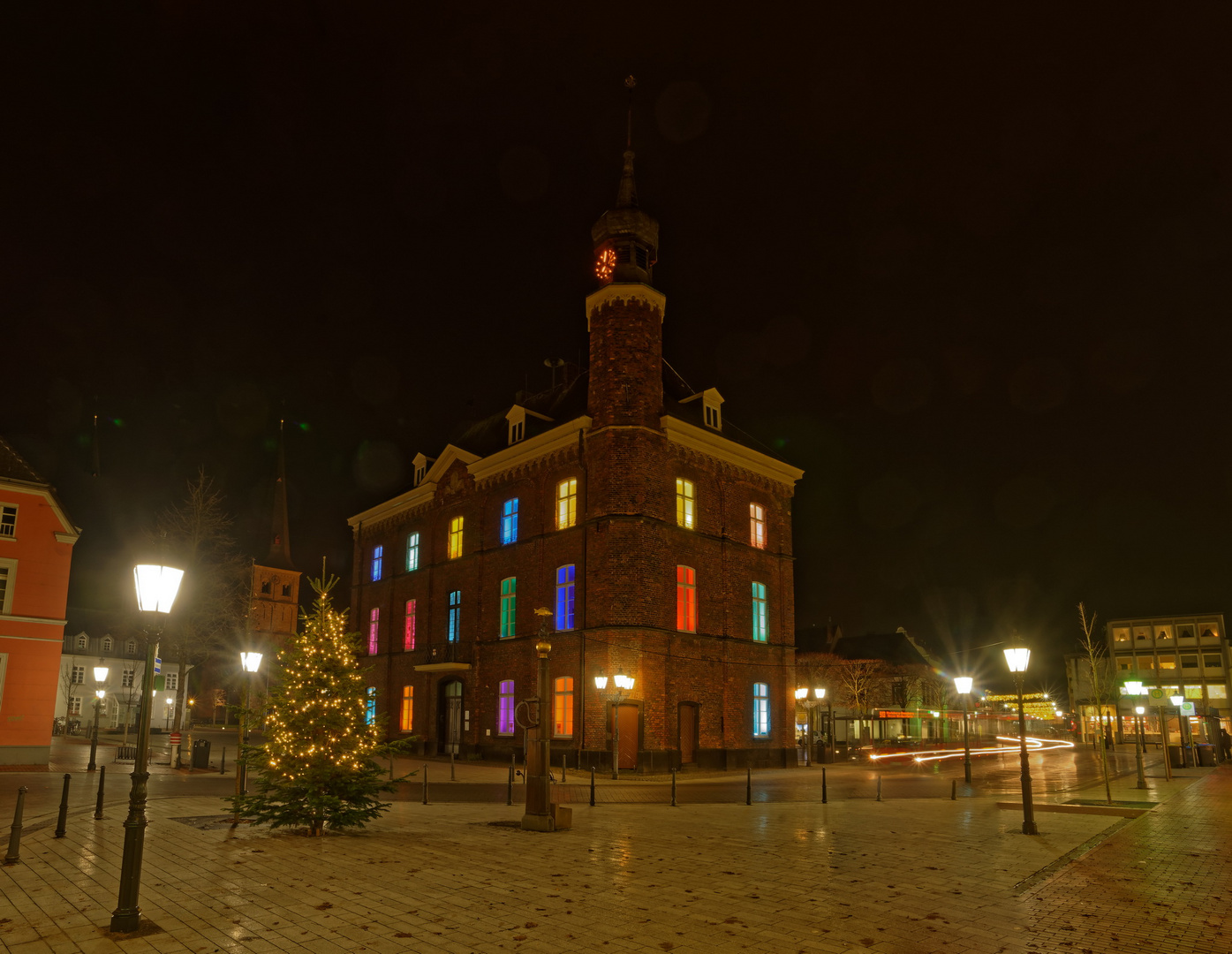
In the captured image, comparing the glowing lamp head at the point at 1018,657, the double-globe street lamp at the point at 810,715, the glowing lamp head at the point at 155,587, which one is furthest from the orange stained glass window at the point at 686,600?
the glowing lamp head at the point at 155,587

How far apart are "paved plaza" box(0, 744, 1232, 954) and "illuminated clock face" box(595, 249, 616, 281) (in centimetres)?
2285

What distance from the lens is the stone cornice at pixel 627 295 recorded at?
32.2 meters

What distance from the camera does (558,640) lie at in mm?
31500

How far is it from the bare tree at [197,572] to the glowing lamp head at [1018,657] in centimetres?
2572

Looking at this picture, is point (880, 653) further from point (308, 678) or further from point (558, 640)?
point (308, 678)

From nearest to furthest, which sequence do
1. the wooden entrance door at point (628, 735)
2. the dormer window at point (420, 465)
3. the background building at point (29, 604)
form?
the background building at point (29, 604)
the wooden entrance door at point (628, 735)
the dormer window at point (420, 465)

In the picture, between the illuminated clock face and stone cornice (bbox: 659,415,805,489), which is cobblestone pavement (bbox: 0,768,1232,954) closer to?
stone cornice (bbox: 659,415,805,489)

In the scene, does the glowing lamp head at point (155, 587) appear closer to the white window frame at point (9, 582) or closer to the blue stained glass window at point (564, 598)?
the blue stained glass window at point (564, 598)

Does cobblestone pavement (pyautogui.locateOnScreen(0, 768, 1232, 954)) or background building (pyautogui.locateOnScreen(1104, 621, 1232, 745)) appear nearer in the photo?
cobblestone pavement (pyautogui.locateOnScreen(0, 768, 1232, 954))

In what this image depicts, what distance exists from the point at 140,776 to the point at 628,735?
22.7 m

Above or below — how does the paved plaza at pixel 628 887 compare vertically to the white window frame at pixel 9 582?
below

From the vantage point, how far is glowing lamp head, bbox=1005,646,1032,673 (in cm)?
1625

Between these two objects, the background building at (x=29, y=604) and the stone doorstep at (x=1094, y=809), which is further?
the background building at (x=29, y=604)

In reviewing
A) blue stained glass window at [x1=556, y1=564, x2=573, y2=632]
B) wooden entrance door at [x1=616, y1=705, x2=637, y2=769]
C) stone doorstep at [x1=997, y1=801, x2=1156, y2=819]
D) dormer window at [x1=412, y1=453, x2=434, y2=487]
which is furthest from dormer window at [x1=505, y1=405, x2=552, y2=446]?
stone doorstep at [x1=997, y1=801, x2=1156, y2=819]
